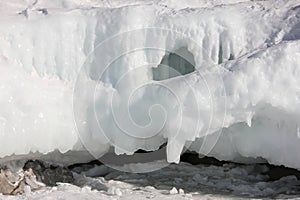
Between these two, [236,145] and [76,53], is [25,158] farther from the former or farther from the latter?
[236,145]

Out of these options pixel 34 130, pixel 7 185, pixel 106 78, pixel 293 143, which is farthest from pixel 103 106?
pixel 293 143

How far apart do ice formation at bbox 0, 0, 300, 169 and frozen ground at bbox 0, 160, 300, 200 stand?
29cm

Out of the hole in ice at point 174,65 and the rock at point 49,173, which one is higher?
the hole in ice at point 174,65

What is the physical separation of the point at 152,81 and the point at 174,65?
0.40 meters

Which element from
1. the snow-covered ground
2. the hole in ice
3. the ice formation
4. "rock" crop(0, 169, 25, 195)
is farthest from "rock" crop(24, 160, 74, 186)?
the hole in ice

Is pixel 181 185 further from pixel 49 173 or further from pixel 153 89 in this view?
pixel 49 173

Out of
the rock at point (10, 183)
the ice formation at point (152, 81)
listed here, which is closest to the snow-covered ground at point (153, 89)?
the ice formation at point (152, 81)

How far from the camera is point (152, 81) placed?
17.6 feet

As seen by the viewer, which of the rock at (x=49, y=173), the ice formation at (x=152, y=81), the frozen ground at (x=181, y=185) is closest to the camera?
the ice formation at (x=152, y=81)

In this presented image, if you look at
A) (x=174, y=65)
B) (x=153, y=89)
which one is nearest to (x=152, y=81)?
(x=153, y=89)

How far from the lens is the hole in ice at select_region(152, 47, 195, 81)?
561cm

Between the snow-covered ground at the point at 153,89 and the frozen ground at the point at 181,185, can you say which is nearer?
the snow-covered ground at the point at 153,89

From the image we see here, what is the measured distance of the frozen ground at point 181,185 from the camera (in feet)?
16.9

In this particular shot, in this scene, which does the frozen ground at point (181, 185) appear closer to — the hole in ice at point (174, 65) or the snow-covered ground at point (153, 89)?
the snow-covered ground at point (153, 89)
